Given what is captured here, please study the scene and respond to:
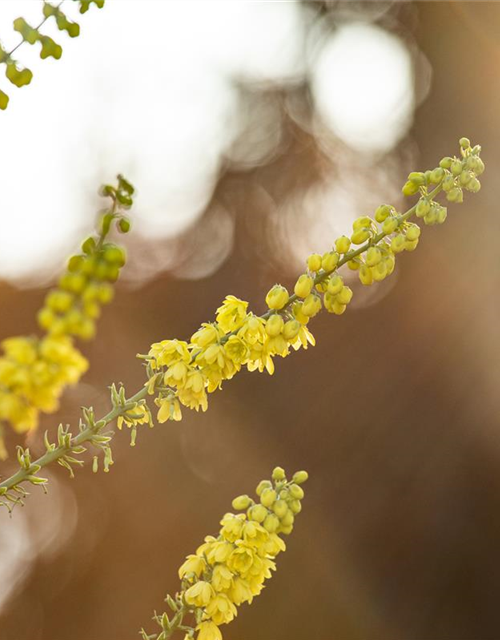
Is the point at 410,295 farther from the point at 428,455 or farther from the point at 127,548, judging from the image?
the point at 127,548

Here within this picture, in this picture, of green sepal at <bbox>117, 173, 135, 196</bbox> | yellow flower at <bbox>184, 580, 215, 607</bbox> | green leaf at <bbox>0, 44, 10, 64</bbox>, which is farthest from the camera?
yellow flower at <bbox>184, 580, 215, 607</bbox>

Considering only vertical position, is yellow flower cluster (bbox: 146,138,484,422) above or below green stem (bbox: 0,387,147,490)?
above

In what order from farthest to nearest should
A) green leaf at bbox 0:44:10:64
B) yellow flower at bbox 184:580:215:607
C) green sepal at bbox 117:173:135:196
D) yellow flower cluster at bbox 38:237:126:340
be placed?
yellow flower at bbox 184:580:215:607
green leaf at bbox 0:44:10:64
green sepal at bbox 117:173:135:196
yellow flower cluster at bbox 38:237:126:340

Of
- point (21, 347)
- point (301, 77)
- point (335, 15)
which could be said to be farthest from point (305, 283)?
point (335, 15)

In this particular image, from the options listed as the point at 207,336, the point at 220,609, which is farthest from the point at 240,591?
the point at 207,336

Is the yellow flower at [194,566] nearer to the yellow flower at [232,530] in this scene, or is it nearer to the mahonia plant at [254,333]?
the yellow flower at [232,530]

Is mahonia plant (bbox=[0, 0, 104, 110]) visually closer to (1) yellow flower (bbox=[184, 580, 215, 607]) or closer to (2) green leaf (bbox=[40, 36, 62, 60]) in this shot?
(2) green leaf (bbox=[40, 36, 62, 60])

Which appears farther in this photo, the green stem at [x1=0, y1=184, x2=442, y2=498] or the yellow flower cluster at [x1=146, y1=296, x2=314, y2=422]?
the yellow flower cluster at [x1=146, y1=296, x2=314, y2=422]

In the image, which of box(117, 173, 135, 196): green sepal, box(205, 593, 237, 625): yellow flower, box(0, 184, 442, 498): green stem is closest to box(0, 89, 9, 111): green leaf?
box(117, 173, 135, 196): green sepal
